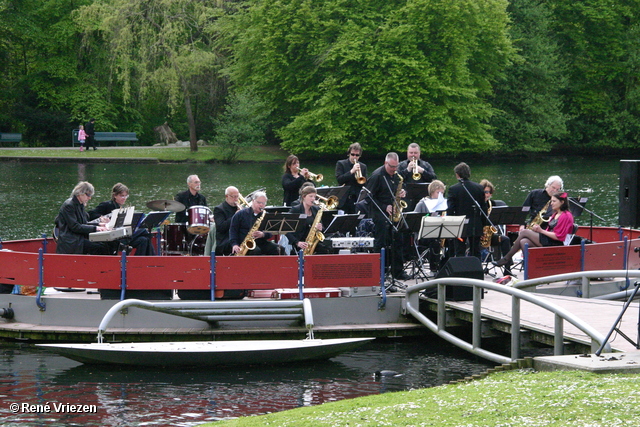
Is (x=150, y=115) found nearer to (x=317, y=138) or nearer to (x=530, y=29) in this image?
(x=317, y=138)

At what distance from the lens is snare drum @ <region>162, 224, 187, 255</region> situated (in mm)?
16234

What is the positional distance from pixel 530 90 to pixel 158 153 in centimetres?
2385

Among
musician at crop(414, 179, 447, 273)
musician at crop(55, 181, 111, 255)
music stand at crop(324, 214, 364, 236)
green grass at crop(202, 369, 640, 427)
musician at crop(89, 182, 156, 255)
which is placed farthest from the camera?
musician at crop(414, 179, 447, 273)

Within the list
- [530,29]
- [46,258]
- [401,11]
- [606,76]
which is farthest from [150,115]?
[46,258]

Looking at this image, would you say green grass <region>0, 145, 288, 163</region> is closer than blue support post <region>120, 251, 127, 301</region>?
No

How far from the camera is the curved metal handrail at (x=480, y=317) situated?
34.7 ft

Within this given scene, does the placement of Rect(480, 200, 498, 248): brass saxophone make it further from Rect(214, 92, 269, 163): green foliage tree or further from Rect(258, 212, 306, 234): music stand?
Rect(214, 92, 269, 163): green foliage tree

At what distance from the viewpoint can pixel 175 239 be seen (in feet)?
53.5

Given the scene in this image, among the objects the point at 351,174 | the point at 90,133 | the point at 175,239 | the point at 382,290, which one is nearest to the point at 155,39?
the point at 90,133

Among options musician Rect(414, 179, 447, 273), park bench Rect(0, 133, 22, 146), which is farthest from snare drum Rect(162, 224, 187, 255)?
park bench Rect(0, 133, 22, 146)

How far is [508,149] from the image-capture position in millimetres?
60531

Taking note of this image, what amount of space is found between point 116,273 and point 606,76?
55.7 meters

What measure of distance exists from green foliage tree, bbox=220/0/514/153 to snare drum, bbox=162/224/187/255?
36254 millimetres

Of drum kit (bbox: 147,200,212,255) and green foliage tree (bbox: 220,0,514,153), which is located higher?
green foliage tree (bbox: 220,0,514,153)
